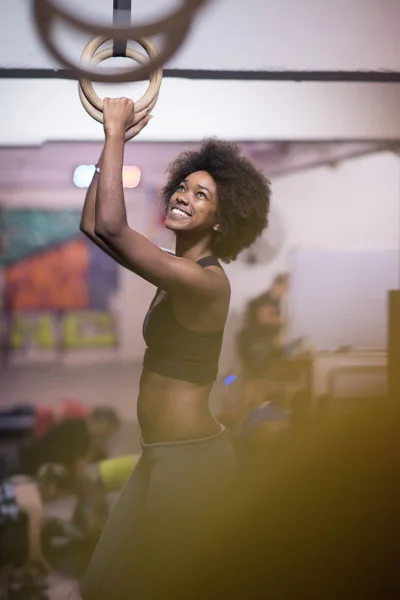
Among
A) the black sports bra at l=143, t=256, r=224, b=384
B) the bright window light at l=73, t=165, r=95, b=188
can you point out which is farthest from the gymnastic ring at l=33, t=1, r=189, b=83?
the black sports bra at l=143, t=256, r=224, b=384

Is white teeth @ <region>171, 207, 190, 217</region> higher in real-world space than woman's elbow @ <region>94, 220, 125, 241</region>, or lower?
higher

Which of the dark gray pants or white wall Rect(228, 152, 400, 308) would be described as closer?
the dark gray pants

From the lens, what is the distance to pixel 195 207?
1.44m

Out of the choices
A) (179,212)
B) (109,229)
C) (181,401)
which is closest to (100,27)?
(179,212)

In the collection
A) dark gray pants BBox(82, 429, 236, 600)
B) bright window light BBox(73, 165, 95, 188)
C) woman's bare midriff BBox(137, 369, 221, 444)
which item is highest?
bright window light BBox(73, 165, 95, 188)

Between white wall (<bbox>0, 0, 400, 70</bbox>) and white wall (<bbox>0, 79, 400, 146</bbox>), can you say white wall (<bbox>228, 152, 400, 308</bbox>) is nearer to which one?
white wall (<bbox>0, 79, 400, 146</bbox>)

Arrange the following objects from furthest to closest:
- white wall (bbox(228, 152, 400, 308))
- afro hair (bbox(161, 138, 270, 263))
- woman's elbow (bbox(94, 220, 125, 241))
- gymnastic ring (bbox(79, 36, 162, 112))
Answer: white wall (bbox(228, 152, 400, 308)), afro hair (bbox(161, 138, 270, 263)), gymnastic ring (bbox(79, 36, 162, 112)), woman's elbow (bbox(94, 220, 125, 241))

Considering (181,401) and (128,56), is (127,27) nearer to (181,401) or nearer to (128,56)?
(128,56)

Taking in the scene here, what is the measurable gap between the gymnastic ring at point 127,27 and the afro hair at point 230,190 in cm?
28

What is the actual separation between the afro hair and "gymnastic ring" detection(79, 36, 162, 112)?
19cm

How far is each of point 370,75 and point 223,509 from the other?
108 centimetres

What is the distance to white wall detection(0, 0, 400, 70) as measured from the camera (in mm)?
1547

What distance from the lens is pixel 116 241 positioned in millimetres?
1189

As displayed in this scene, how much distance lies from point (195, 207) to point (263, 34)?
0.48m
